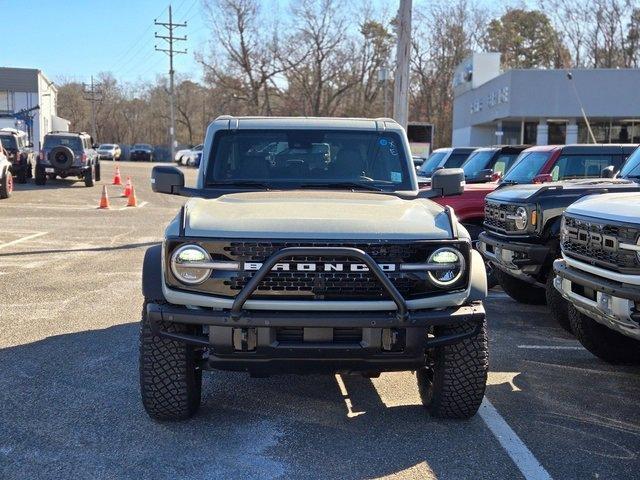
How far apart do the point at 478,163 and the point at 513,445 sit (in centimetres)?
1028

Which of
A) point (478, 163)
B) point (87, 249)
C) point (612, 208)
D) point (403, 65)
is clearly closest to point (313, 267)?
point (612, 208)

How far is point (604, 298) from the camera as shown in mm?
4230

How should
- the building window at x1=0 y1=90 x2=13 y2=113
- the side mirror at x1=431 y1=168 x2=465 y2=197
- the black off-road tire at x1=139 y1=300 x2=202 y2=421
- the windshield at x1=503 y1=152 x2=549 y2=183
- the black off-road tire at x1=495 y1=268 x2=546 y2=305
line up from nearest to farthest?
the black off-road tire at x1=139 y1=300 x2=202 y2=421, the side mirror at x1=431 y1=168 x2=465 y2=197, the black off-road tire at x1=495 y1=268 x2=546 y2=305, the windshield at x1=503 y1=152 x2=549 y2=183, the building window at x1=0 y1=90 x2=13 y2=113

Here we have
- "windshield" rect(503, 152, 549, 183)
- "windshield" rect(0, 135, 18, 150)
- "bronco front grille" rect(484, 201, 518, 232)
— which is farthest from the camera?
"windshield" rect(0, 135, 18, 150)

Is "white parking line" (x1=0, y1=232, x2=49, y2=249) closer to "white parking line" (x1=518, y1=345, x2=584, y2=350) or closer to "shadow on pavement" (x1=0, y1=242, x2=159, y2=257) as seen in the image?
"shadow on pavement" (x1=0, y1=242, x2=159, y2=257)

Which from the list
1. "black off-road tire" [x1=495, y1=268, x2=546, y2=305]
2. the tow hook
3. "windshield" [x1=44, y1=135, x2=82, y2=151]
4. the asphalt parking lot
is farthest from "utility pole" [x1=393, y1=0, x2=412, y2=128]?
"windshield" [x1=44, y1=135, x2=82, y2=151]

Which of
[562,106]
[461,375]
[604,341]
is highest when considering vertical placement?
[562,106]

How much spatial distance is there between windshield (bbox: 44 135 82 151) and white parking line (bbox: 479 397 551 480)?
2275 centimetres

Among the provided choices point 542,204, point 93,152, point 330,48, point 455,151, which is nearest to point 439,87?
point 330,48

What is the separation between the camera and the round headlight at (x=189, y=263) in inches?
144

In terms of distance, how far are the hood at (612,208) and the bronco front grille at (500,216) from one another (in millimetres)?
1638

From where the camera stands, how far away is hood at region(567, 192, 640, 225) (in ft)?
13.7

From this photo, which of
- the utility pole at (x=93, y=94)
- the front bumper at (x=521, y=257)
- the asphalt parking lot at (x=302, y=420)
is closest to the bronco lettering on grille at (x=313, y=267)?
the asphalt parking lot at (x=302, y=420)

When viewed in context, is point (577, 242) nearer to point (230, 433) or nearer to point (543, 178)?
point (230, 433)
